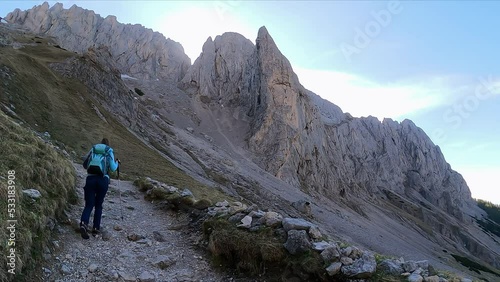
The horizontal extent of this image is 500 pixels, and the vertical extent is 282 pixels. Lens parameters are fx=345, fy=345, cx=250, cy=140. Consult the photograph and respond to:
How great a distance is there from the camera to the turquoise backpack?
10734 mm

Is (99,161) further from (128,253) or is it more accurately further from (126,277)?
(126,277)

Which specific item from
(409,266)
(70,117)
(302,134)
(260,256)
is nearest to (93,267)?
(260,256)

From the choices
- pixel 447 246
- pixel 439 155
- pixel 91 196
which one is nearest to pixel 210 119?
pixel 447 246

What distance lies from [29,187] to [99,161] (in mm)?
2037

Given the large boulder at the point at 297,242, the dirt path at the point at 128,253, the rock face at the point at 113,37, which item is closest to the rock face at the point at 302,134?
the rock face at the point at 113,37

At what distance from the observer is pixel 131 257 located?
32.4 ft

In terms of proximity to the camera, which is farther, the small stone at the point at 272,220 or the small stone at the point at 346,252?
the small stone at the point at 272,220

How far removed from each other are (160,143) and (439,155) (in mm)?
177955

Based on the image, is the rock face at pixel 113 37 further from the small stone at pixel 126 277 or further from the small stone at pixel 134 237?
the small stone at pixel 126 277

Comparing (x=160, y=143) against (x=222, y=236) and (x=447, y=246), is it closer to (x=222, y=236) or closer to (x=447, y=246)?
(x=222, y=236)

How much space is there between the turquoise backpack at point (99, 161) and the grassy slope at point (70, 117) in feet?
45.9

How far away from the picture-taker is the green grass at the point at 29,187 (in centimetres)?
742

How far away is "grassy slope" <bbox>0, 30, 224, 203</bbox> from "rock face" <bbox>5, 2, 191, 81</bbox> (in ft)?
325

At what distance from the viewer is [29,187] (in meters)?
10.2
